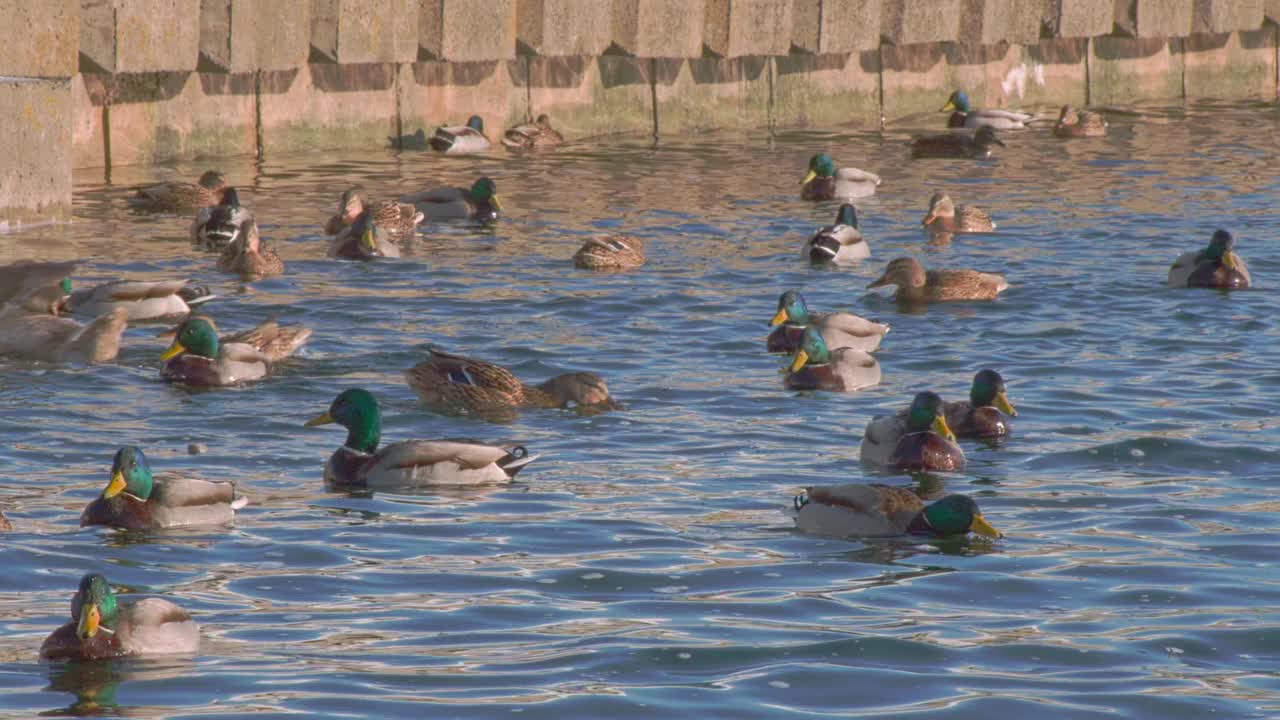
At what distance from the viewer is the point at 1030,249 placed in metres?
Answer: 21.7

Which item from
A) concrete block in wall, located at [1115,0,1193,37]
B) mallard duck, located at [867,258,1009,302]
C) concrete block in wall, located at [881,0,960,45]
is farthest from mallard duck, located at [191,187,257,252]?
concrete block in wall, located at [1115,0,1193,37]

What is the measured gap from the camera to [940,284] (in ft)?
60.8

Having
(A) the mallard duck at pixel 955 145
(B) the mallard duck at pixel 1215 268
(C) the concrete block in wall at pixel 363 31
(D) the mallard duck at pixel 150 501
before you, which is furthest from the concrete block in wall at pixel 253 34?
(D) the mallard duck at pixel 150 501

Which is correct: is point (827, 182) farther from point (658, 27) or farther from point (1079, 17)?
point (1079, 17)

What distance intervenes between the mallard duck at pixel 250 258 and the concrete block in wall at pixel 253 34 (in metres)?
7.36

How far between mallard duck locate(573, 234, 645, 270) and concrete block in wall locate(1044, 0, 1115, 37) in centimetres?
1939

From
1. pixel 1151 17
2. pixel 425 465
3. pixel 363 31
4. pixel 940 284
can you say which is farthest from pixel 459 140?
pixel 425 465

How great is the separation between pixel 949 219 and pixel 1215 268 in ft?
14.0

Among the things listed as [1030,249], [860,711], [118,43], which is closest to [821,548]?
[860,711]

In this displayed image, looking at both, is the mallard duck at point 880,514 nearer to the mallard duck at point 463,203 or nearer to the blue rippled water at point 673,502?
the blue rippled water at point 673,502

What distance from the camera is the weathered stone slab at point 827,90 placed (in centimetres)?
3431

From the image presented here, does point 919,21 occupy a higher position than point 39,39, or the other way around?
point 919,21

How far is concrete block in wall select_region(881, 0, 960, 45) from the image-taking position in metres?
35.0

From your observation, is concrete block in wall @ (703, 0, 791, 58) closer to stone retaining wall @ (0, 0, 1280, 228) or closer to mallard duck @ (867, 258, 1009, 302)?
stone retaining wall @ (0, 0, 1280, 228)
